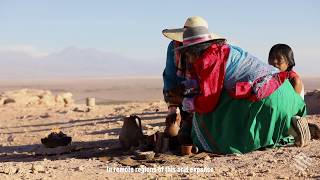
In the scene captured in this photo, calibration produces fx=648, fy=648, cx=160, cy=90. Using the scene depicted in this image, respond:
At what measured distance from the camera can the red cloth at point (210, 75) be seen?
5859 millimetres

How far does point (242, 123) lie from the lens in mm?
6090

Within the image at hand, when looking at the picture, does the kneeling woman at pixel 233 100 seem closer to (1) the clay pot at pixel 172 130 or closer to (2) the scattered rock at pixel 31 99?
(1) the clay pot at pixel 172 130

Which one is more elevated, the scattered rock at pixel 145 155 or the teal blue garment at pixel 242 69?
the teal blue garment at pixel 242 69

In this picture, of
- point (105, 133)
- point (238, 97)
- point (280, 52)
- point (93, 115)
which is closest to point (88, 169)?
point (238, 97)

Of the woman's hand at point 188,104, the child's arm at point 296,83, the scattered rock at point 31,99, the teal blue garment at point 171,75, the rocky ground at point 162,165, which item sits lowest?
the scattered rock at point 31,99

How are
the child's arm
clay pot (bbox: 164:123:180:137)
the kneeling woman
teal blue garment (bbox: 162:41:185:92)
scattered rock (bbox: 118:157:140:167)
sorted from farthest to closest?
1. the child's arm
2. teal blue garment (bbox: 162:41:185:92)
3. clay pot (bbox: 164:123:180:137)
4. the kneeling woman
5. scattered rock (bbox: 118:157:140:167)

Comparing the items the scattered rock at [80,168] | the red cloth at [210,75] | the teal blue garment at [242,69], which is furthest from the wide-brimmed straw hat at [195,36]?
the scattered rock at [80,168]

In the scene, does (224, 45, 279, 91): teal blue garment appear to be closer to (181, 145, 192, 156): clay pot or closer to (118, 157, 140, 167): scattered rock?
(181, 145, 192, 156): clay pot

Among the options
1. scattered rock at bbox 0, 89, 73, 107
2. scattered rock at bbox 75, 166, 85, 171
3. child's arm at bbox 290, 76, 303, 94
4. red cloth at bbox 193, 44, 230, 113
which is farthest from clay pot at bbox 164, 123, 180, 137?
scattered rock at bbox 0, 89, 73, 107

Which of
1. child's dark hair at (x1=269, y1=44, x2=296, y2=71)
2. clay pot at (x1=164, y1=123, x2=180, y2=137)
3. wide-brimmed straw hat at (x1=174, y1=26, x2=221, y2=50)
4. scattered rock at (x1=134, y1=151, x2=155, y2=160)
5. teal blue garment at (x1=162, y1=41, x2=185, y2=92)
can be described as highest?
wide-brimmed straw hat at (x1=174, y1=26, x2=221, y2=50)

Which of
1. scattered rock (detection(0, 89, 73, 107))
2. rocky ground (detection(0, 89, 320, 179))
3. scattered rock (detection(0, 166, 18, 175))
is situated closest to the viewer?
rocky ground (detection(0, 89, 320, 179))

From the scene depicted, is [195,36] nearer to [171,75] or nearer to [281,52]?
[171,75]

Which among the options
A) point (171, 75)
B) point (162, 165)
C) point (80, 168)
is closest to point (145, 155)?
point (162, 165)

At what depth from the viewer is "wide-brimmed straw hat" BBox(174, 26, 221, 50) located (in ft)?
19.7
